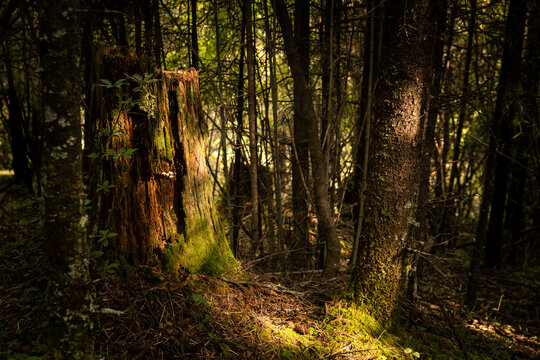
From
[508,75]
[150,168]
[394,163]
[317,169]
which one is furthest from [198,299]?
[508,75]

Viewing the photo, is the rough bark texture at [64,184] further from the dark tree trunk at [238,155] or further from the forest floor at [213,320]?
the dark tree trunk at [238,155]

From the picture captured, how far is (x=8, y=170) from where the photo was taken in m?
9.55

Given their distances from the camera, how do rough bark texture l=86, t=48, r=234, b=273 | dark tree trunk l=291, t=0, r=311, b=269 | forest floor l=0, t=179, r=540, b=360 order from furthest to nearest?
dark tree trunk l=291, t=0, r=311, b=269 → rough bark texture l=86, t=48, r=234, b=273 → forest floor l=0, t=179, r=540, b=360

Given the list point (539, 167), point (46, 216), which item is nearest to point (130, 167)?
point (46, 216)

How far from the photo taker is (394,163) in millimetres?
2572

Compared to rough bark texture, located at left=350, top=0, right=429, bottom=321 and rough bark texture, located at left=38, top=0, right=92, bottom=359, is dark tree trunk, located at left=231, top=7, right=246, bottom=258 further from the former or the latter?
rough bark texture, located at left=38, top=0, right=92, bottom=359

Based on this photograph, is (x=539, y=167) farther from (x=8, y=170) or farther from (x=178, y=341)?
(x=8, y=170)

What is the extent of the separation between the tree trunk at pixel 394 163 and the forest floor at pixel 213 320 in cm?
29

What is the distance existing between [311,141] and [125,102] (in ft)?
6.95

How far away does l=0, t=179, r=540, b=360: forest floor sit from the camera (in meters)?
2.06

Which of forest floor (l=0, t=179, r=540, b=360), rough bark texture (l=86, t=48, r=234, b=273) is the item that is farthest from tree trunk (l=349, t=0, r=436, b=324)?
rough bark texture (l=86, t=48, r=234, b=273)

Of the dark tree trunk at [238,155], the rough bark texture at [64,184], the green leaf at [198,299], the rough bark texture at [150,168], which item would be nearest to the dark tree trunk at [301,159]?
the dark tree trunk at [238,155]

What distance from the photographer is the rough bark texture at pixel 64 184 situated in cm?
150

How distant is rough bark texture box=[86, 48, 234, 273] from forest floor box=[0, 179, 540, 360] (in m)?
0.21
